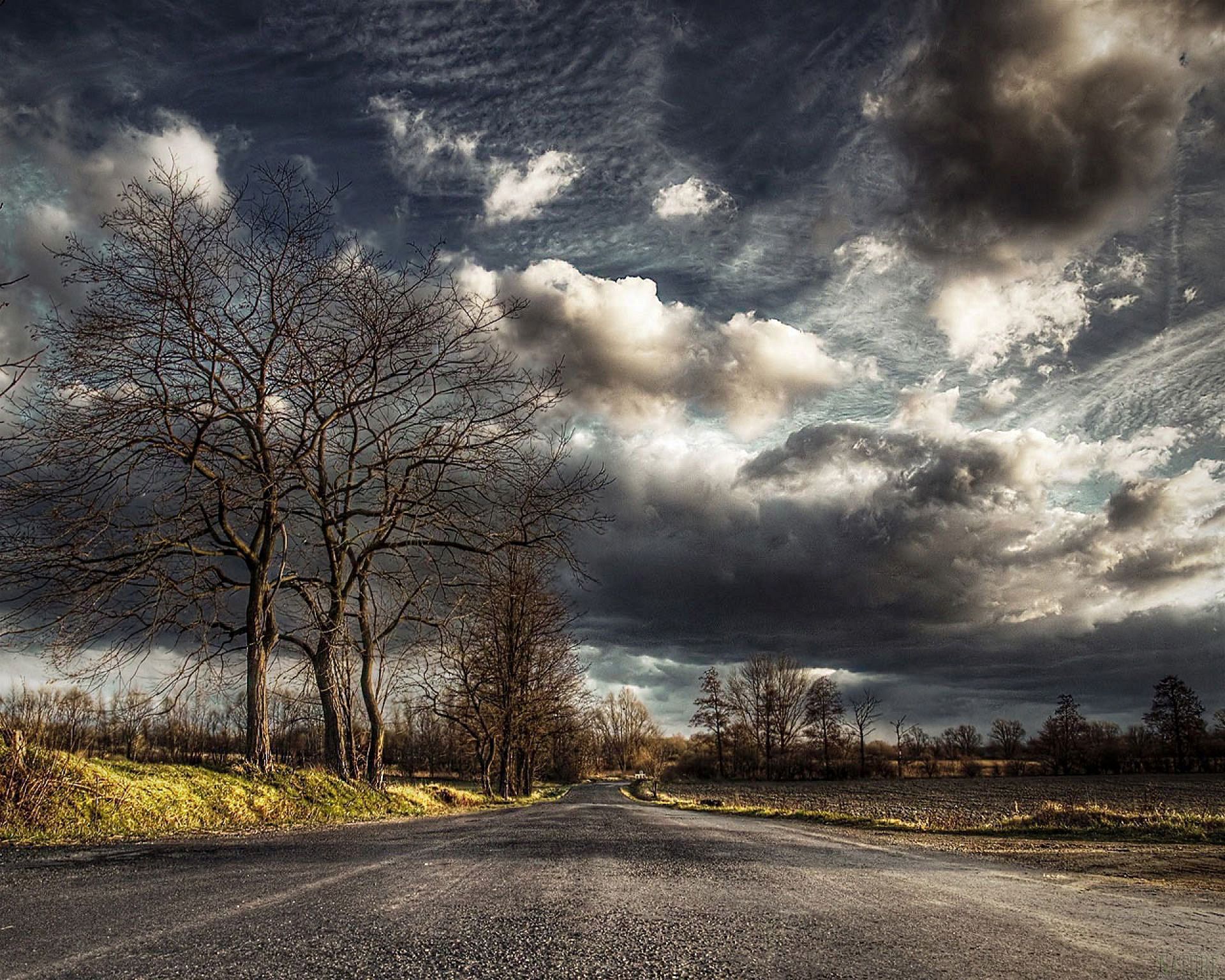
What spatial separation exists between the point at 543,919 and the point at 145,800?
21.7 ft

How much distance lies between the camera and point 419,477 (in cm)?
1375

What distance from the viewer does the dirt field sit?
23969 millimetres

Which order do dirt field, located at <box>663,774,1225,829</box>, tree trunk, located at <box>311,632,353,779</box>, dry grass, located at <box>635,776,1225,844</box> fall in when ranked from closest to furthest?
tree trunk, located at <box>311,632,353,779</box> < dry grass, located at <box>635,776,1225,844</box> < dirt field, located at <box>663,774,1225,829</box>

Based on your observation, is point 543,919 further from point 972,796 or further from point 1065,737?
point 1065,737

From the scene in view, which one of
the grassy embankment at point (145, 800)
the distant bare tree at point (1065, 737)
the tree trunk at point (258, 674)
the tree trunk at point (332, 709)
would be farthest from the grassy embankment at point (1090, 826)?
the distant bare tree at point (1065, 737)

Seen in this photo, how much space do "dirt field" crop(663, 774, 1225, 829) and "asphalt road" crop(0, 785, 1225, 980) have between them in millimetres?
14782

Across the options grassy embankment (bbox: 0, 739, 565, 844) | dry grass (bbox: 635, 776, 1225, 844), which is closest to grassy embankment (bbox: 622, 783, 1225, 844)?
dry grass (bbox: 635, 776, 1225, 844)

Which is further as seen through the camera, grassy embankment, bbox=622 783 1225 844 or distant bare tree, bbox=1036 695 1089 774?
distant bare tree, bbox=1036 695 1089 774

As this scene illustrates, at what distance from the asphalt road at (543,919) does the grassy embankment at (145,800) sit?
5.36 feet

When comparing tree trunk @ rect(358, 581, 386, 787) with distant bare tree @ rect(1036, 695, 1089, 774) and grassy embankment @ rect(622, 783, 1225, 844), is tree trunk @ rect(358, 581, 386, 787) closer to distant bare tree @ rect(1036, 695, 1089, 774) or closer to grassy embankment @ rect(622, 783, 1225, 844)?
grassy embankment @ rect(622, 783, 1225, 844)

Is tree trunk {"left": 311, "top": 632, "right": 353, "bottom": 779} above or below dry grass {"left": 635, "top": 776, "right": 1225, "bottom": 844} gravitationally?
above

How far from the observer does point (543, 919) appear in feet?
10.9

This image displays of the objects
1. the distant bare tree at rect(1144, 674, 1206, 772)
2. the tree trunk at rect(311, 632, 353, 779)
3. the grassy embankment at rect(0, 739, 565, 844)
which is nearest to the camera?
the grassy embankment at rect(0, 739, 565, 844)

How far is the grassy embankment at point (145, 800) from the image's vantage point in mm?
6648
